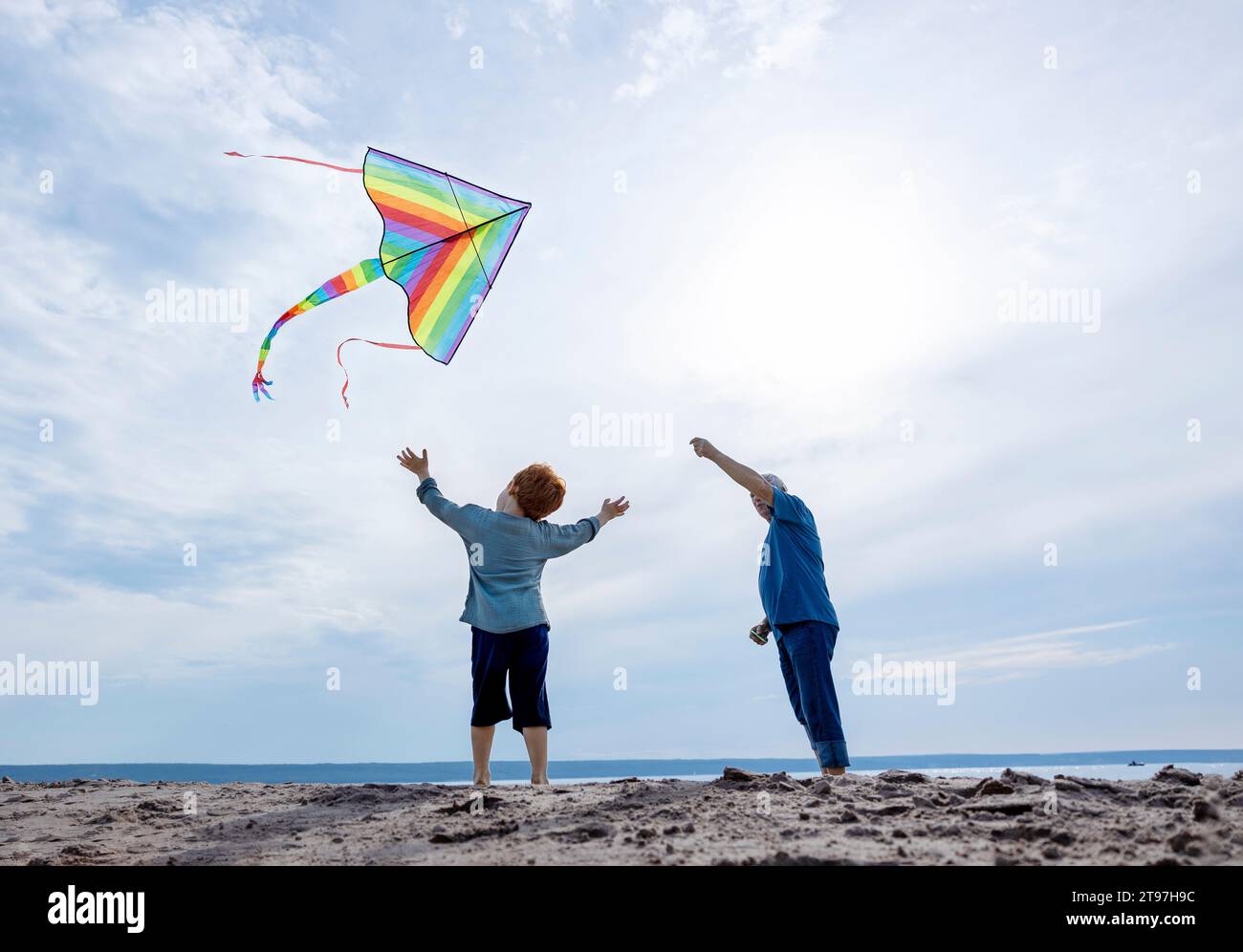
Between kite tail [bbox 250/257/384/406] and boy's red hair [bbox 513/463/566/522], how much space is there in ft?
6.60

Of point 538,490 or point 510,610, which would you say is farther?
point 538,490

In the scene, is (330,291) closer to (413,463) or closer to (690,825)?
(413,463)

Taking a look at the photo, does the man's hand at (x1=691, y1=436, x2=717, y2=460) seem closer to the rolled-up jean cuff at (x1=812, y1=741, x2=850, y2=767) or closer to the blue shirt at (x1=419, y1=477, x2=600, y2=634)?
the blue shirt at (x1=419, y1=477, x2=600, y2=634)

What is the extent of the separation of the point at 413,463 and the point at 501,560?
3.06 feet

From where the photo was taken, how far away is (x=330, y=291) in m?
6.36

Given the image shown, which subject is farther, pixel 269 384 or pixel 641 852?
pixel 269 384

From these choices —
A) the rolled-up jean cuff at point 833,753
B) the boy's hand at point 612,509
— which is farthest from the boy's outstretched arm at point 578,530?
the rolled-up jean cuff at point 833,753

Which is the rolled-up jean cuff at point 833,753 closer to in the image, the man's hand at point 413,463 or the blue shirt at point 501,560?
the blue shirt at point 501,560

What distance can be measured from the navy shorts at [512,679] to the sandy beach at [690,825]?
1.90ft

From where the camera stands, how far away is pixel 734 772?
16.2ft

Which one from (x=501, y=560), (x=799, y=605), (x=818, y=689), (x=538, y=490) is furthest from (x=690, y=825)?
(x=538, y=490)
